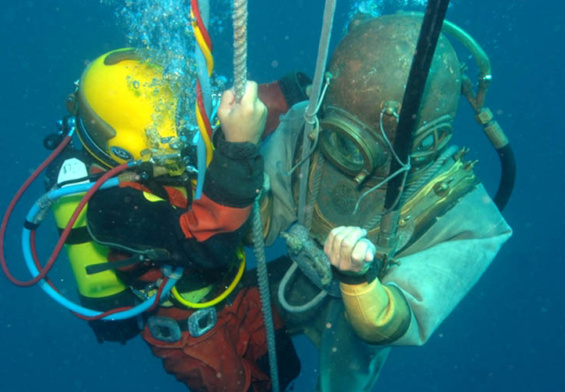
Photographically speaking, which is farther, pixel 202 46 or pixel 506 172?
pixel 506 172

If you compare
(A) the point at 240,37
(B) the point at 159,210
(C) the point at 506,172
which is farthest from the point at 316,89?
(C) the point at 506,172

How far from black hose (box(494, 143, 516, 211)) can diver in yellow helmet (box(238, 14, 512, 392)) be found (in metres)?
0.39

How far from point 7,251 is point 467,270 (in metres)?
22.9

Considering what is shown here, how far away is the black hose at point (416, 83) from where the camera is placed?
4.00ft

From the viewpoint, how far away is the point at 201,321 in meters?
2.89

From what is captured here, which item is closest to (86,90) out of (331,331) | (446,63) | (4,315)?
(446,63)

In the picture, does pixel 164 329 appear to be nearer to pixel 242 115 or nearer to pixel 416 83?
pixel 242 115

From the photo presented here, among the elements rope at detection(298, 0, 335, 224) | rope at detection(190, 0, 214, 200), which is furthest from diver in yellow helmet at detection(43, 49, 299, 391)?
rope at detection(298, 0, 335, 224)

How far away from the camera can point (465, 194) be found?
7.80 feet

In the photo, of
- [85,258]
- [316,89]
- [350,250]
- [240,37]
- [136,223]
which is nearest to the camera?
[240,37]

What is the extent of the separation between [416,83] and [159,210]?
1443 millimetres

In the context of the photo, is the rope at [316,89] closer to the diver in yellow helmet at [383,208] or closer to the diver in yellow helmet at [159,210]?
the diver in yellow helmet at [383,208]

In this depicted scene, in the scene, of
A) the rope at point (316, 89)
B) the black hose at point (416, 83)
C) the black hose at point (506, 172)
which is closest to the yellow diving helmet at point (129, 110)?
the rope at point (316, 89)

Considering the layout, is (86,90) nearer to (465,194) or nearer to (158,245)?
(158,245)
